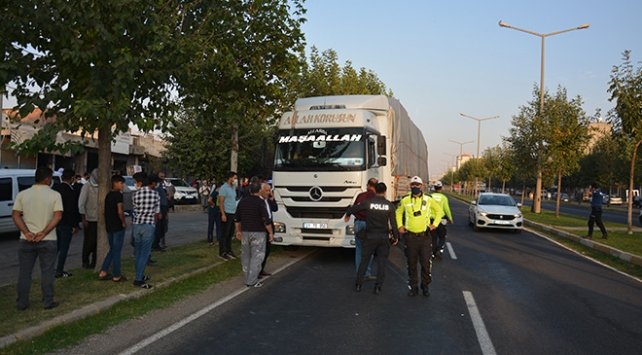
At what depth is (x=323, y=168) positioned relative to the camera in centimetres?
1148

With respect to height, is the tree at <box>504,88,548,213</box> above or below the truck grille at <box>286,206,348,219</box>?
above

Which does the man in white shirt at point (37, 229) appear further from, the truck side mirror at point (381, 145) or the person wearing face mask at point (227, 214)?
the truck side mirror at point (381, 145)

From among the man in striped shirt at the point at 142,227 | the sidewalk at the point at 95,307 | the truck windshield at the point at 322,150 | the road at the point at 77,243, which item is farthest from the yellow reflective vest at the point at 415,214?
the road at the point at 77,243

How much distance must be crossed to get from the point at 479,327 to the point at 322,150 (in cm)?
600

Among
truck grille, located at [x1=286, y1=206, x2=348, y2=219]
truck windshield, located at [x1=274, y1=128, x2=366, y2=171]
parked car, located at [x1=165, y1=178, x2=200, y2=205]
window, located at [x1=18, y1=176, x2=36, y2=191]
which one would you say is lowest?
parked car, located at [x1=165, y1=178, x2=200, y2=205]

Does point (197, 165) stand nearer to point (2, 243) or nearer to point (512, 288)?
point (2, 243)

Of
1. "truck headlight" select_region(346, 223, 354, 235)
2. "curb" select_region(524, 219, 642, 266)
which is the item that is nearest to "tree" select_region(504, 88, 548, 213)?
"curb" select_region(524, 219, 642, 266)

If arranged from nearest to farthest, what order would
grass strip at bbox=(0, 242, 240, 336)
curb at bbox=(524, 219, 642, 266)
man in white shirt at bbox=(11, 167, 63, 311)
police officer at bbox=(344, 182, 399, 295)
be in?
grass strip at bbox=(0, 242, 240, 336), man in white shirt at bbox=(11, 167, 63, 311), police officer at bbox=(344, 182, 399, 295), curb at bbox=(524, 219, 642, 266)

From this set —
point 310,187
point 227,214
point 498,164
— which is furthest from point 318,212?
point 498,164

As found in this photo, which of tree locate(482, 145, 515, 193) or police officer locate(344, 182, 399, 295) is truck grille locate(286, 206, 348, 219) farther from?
tree locate(482, 145, 515, 193)

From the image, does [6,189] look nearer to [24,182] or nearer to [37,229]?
[24,182]

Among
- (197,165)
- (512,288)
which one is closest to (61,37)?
(512,288)

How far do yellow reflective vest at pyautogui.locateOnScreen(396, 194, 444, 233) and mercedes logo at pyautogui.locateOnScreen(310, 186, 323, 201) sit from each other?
2940 mm

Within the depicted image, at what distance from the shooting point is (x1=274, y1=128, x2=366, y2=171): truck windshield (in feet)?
37.9
